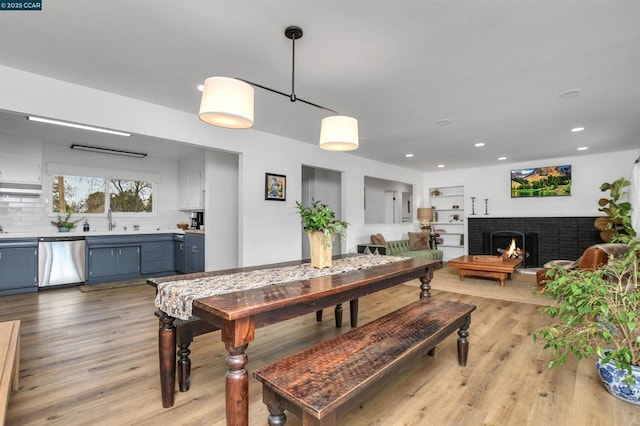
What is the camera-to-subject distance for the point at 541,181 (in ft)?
22.1

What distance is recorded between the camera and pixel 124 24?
6.73ft

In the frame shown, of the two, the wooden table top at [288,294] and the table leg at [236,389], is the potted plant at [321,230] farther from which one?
the table leg at [236,389]

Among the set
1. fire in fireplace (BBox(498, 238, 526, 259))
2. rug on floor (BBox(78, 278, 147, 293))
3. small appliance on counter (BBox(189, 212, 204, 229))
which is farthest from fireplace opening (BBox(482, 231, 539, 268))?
rug on floor (BBox(78, 278, 147, 293))

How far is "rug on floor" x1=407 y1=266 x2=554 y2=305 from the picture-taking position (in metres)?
4.30

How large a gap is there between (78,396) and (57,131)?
426 cm

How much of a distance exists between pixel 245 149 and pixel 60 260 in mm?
3554

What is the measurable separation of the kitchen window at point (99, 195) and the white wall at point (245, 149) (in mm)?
2292

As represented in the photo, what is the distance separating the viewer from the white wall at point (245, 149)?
279 centimetres

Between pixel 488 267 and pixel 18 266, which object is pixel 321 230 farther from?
pixel 18 266

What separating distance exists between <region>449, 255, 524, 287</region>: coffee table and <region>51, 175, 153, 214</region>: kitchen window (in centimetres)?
627

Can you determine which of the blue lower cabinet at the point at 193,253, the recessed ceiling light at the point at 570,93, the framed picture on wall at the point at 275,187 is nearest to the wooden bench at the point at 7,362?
the framed picture on wall at the point at 275,187

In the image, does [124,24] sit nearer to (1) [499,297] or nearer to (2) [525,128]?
(2) [525,128]

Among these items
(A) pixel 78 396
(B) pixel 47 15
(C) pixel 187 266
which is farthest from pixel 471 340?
(C) pixel 187 266

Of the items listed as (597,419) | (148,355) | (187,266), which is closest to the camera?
(597,419)
